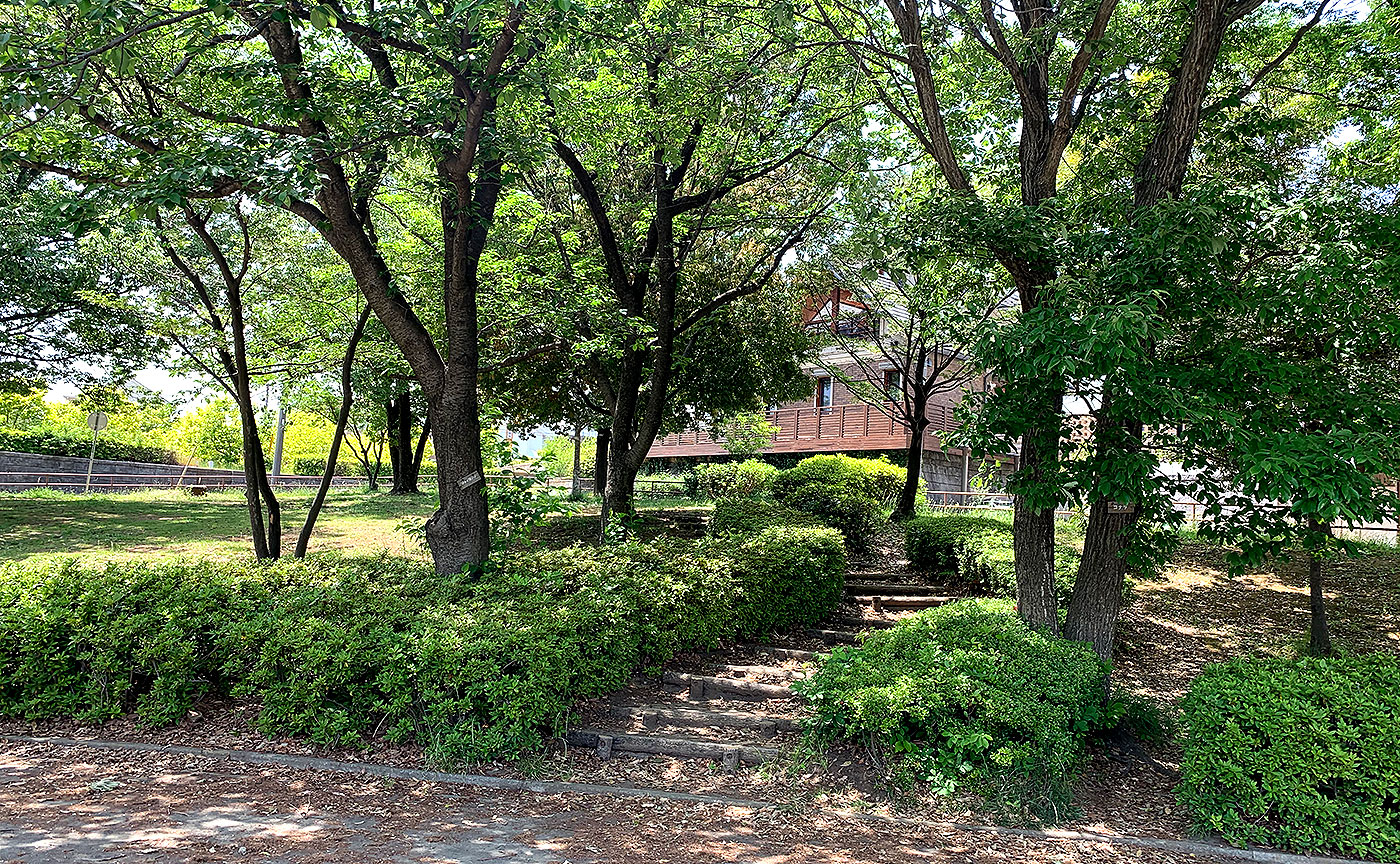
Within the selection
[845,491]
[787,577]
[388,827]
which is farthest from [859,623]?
[388,827]

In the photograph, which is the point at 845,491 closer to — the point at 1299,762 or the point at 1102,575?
the point at 1102,575

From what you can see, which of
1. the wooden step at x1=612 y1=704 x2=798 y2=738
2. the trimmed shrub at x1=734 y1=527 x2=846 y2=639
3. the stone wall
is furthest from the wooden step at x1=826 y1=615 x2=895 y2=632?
the stone wall

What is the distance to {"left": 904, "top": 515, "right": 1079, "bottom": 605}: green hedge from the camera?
9656mm

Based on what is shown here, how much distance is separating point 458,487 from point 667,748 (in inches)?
123

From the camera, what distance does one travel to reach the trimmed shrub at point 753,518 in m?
11.3

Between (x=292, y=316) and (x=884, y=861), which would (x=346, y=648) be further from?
(x=292, y=316)

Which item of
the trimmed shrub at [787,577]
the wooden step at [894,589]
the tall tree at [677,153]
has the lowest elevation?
the wooden step at [894,589]

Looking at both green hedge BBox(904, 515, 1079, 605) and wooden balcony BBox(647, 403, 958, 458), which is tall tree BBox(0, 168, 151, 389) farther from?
wooden balcony BBox(647, 403, 958, 458)

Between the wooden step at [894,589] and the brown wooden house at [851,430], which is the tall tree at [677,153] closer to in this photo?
the wooden step at [894,589]

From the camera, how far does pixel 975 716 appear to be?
5027 mm

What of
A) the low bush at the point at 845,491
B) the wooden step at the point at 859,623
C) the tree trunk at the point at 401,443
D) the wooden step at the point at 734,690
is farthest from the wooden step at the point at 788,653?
the tree trunk at the point at 401,443

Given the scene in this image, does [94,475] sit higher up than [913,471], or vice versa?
[913,471]

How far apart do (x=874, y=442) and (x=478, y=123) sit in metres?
22.3

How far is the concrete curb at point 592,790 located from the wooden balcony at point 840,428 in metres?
21.8
